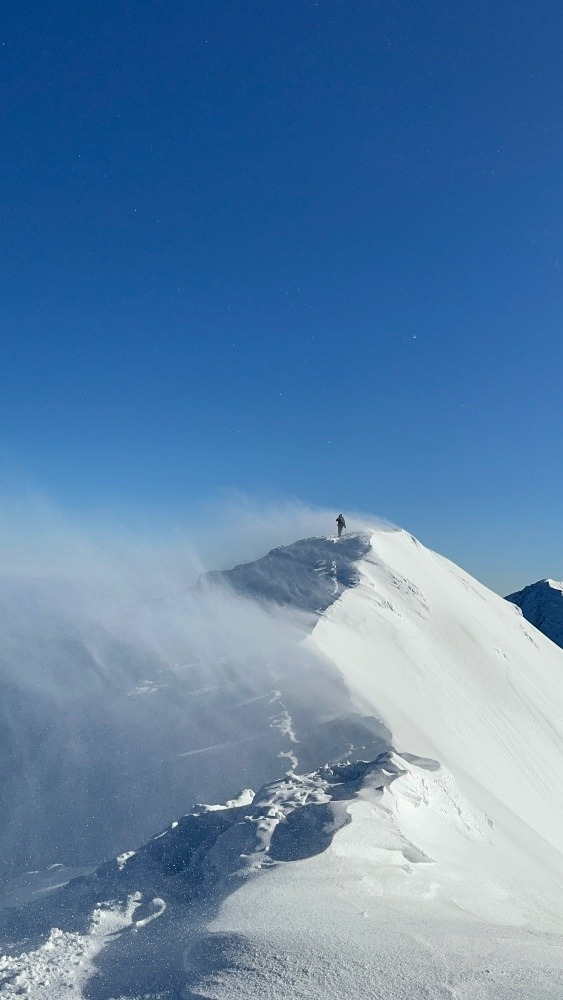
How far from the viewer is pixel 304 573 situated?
26953 mm

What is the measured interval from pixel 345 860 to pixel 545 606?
74091 millimetres

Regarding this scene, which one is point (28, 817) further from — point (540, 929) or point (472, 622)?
point (472, 622)

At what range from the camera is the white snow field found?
7059mm

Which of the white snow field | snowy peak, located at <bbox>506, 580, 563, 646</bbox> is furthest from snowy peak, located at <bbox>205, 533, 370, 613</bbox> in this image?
snowy peak, located at <bbox>506, 580, 563, 646</bbox>

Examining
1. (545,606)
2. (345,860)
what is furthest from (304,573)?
(545,606)

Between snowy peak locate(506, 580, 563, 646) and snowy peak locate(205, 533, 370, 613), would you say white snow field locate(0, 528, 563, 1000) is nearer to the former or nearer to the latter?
snowy peak locate(205, 533, 370, 613)

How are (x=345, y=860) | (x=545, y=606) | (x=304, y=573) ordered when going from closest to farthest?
(x=345, y=860) → (x=304, y=573) → (x=545, y=606)

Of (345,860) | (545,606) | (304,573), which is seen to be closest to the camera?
(345,860)

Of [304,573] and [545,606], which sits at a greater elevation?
[545,606]

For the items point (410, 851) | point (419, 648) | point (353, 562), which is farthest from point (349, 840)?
point (353, 562)

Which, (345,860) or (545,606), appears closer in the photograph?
(345,860)

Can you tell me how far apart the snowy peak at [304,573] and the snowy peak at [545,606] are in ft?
166

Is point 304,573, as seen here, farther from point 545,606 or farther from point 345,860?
point 545,606

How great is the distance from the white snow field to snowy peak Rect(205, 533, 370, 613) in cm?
102
